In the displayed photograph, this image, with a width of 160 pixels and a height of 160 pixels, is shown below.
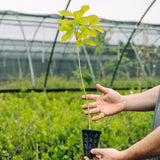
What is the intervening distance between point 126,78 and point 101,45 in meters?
1.29

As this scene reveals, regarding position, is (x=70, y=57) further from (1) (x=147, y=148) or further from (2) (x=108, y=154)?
(1) (x=147, y=148)

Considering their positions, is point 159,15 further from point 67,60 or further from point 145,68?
point 67,60

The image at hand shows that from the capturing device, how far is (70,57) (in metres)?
7.17

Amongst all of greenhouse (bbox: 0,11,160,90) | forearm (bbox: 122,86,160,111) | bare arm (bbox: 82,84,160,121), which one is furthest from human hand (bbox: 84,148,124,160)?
greenhouse (bbox: 0,11,160,90)

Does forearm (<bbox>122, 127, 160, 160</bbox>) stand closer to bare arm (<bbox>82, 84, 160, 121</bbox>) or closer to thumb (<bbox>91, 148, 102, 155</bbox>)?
thumb (<bbox>91, 148, 102, 155</bbox>)

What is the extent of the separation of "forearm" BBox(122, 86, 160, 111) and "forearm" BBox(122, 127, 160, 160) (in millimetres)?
459

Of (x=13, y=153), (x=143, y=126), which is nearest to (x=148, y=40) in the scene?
(x=143, y=126)

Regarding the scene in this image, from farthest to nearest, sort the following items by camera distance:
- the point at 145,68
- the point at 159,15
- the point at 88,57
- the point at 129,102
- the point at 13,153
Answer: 1. the point at 145,68
2. the point at 88,57
3. the point at 159,15
4. the point at 13,153
5. the point at 129,102

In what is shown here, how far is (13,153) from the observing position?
2.32 metres

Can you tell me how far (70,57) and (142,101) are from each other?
5.84 meters

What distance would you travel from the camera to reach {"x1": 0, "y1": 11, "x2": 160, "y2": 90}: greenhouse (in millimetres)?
6344

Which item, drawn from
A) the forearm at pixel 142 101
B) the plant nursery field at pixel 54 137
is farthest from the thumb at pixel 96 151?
the plant nursery field at pixel 54 137

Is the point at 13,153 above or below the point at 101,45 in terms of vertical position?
below

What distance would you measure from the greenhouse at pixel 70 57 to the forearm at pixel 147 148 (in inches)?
202
